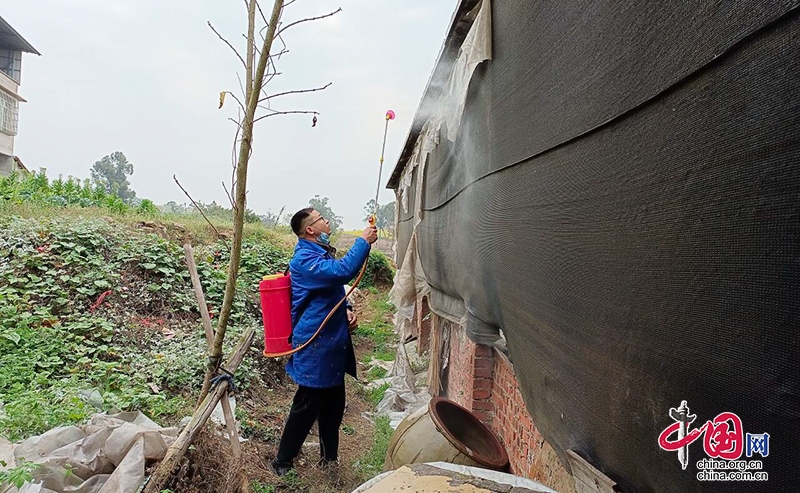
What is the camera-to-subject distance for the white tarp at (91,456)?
2.37m

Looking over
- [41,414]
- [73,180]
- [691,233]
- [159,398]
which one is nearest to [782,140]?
[691,233]

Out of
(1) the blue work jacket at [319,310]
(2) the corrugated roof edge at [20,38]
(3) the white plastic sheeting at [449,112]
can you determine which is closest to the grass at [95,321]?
(1) the blue work jacket at [319,310]

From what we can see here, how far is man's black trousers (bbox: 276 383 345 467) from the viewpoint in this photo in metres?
3.48

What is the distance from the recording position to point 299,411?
346 cm

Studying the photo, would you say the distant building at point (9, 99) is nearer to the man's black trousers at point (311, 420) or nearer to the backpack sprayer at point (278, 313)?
the backpack sprayer at point (278, 313)

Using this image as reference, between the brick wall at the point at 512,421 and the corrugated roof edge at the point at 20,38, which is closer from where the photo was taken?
the brick wall at the point at 512,421

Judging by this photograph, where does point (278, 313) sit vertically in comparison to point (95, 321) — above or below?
above

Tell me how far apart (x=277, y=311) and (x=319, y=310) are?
326mm

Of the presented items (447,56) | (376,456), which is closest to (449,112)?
(447,56)

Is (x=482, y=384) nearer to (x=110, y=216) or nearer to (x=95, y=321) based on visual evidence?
(x=95, y=321)

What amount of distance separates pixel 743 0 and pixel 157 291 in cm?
736

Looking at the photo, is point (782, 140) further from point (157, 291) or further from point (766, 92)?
point (157, 291)

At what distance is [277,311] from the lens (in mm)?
3574

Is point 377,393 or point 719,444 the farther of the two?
point 377,393
